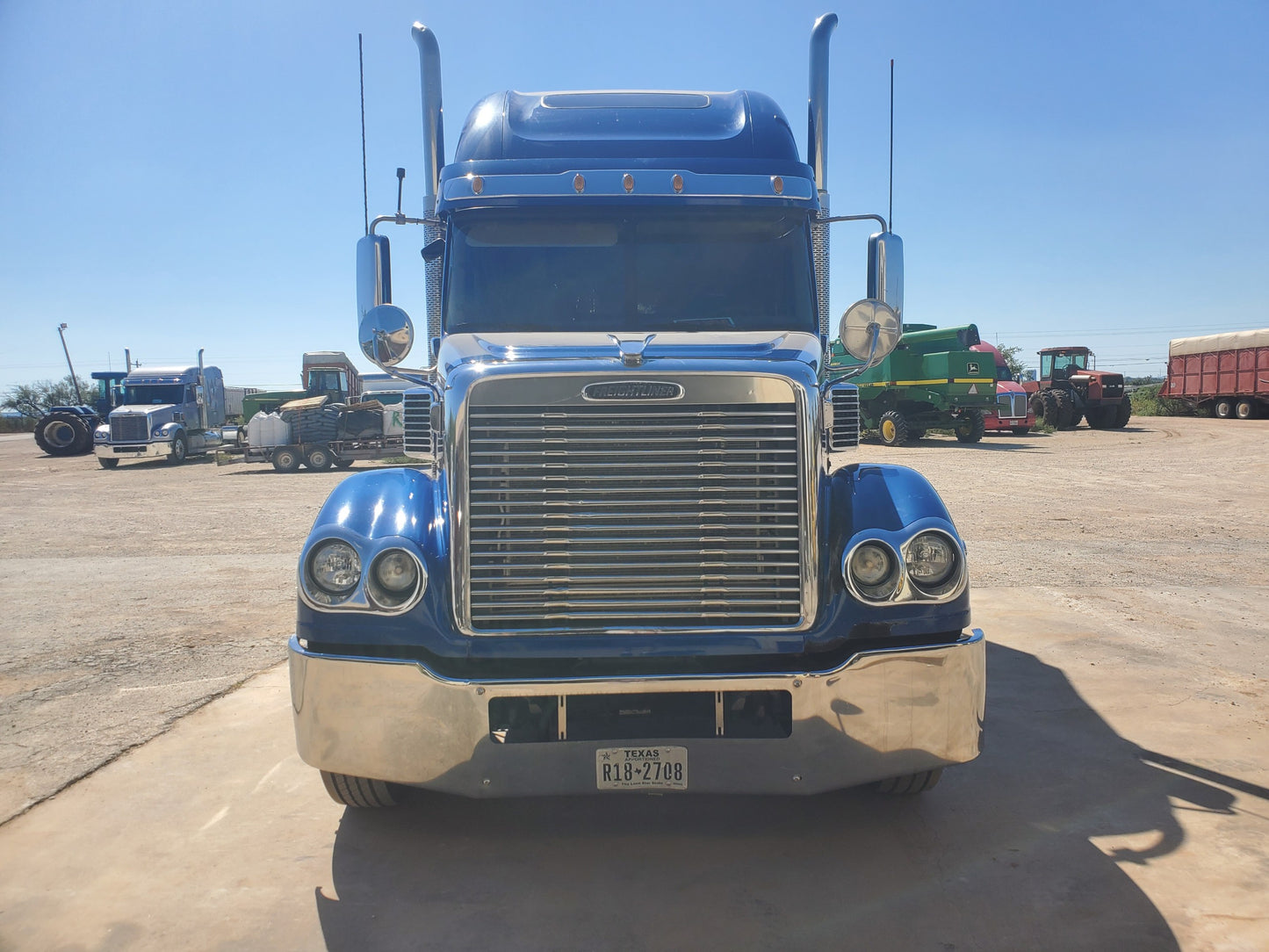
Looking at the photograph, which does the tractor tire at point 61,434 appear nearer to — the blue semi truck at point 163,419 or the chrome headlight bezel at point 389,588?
the blue semi truck at point 163,419

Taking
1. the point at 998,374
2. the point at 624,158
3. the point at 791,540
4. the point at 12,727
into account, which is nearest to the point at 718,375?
the point at 791,540

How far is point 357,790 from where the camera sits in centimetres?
366

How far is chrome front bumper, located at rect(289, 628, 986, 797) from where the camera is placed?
3.16 metres

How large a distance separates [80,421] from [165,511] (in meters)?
21.8

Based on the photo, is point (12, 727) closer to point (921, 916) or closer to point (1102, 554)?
point (921, 916)

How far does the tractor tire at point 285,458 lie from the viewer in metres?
23.8

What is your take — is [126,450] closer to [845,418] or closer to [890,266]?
[845,418]

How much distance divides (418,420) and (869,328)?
2.20 m

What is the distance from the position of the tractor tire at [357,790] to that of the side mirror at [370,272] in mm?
2367

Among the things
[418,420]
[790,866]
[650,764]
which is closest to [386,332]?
[418,420]

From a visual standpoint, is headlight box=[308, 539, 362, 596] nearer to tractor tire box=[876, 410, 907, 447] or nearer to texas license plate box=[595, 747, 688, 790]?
texas license plate box=[595, 747, 688, 790]

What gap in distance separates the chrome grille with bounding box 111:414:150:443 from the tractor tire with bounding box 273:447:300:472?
643cm

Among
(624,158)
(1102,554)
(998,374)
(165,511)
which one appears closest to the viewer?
(624,158)

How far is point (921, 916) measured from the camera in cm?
302
